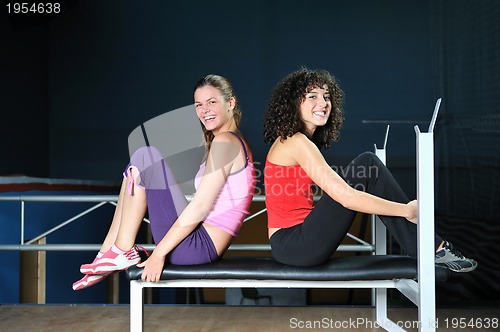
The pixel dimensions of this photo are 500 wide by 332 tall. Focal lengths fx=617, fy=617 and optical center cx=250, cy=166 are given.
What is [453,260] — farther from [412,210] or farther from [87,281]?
[87,281]

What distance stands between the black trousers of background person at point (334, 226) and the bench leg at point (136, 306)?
42 centimetres

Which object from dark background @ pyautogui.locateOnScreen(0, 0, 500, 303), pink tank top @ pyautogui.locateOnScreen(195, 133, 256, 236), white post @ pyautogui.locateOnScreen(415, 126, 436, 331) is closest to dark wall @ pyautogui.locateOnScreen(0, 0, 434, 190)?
dark background @ pyautogui.locateOnScreen(0, 0, 500, 303)

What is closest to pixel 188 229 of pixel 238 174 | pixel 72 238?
pixel 238 174

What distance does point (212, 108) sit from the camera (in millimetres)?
2027

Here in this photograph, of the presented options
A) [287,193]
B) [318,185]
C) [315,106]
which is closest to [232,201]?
[287,193]

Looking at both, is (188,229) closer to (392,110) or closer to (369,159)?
(369,159)

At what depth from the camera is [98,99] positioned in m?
6.40

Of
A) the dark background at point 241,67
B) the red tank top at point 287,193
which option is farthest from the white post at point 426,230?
the dark background at point 241,67

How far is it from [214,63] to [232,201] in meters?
4.59

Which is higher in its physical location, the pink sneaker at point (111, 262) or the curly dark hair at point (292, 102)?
the curly dark hair at point (292, 102)

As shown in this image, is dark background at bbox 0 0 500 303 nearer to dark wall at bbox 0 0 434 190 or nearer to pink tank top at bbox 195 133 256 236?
dark wall at bbox 0 0 434 190

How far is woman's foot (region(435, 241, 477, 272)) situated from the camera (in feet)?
5.66

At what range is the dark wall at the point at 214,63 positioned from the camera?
6266mm

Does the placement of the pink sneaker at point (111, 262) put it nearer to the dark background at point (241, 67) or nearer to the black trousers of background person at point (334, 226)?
the black trousers of background person at point (334, 226)
